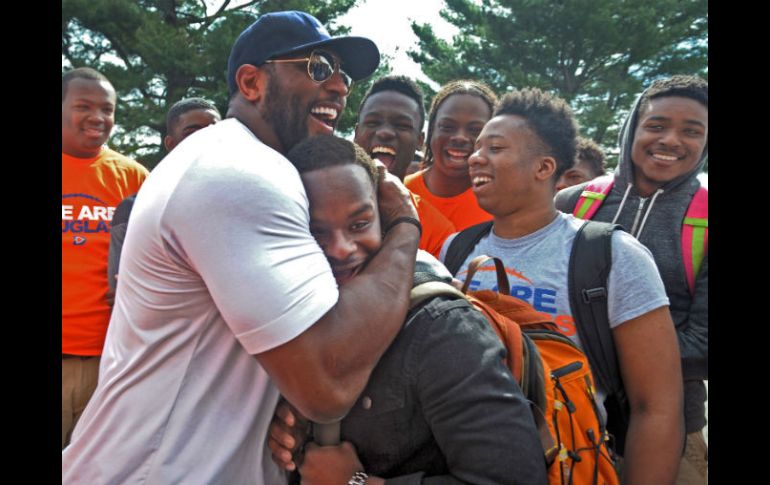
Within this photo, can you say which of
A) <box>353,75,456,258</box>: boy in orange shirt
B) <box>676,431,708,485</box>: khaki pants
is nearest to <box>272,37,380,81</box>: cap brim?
<box>353,75,456,258</box>: boy in orange shirt

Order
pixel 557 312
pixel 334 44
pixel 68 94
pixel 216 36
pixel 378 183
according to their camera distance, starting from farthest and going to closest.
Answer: pixel 216 36
pixel 68 94
pixel 557 312
pixel 334 44
pixel 378 183

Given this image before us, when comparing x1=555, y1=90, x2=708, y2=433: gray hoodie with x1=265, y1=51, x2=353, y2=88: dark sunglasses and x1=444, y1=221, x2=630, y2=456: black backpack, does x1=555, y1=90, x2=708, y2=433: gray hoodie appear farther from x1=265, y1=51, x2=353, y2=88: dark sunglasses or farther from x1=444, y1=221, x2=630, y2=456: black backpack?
x1=265, y1=51, x2=353, y2=88: dark sunglasses

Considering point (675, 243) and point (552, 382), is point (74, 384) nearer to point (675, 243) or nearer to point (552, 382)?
point (552, 382)

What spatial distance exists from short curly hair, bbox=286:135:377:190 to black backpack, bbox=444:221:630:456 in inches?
33.8

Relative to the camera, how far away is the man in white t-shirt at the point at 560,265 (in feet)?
7.30

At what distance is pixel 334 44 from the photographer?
217 cm

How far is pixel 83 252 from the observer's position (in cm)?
440

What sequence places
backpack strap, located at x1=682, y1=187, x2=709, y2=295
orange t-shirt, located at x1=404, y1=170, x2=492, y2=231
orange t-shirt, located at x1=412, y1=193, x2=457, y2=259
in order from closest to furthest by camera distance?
backpack strap, located at x1=682, y1=187, x2=709, y2=295 < orange t-shirt, located at x1=412, y1=193, x2=457, y2=259 < orange t-shirt, located at x1=404, y1=170, x2=492, y2=231

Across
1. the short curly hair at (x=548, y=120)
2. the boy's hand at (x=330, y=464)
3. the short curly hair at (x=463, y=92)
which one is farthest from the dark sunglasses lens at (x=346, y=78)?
the short curly hair at (x=463, y=92)

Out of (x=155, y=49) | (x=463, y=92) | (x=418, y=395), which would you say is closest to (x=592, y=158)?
(x=463, y=92)

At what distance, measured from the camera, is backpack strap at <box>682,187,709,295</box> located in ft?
8.75
